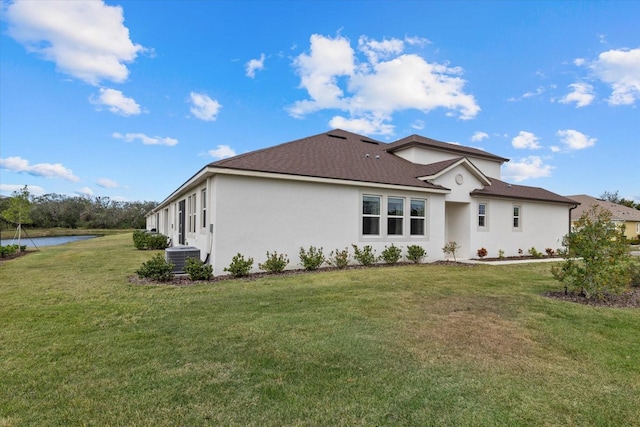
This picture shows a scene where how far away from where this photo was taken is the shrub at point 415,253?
1297 cm

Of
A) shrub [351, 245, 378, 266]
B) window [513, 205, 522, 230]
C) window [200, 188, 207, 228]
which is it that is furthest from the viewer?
window [513, 205, 522, 230]

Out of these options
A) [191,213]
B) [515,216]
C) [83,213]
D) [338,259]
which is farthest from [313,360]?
[83,213]

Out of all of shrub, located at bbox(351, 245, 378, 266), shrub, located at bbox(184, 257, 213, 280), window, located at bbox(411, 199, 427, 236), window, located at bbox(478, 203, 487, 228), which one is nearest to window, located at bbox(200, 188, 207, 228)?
shrub, located at bbox(184, 257, 213, 280)

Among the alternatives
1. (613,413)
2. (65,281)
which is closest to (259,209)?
(65,281)

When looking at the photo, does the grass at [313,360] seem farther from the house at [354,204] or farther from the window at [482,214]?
the window at [482,214]

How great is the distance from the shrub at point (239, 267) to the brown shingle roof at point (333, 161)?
2639 millimetres

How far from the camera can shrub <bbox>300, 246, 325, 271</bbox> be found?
1076cm

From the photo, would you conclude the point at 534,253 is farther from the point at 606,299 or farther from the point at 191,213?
the point at 191,213

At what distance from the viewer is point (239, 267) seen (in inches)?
369

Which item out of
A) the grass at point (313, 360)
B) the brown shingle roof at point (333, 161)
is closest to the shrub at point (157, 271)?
the grass at point (313, 360)

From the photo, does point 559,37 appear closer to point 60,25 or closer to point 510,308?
point 510,308

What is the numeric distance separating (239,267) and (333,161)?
5787 millimetres

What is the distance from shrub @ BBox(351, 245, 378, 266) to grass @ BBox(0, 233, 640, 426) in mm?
4706

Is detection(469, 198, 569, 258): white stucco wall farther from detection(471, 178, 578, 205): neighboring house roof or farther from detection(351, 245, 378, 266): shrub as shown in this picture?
detection(351, 245, 378, 266): shrub
